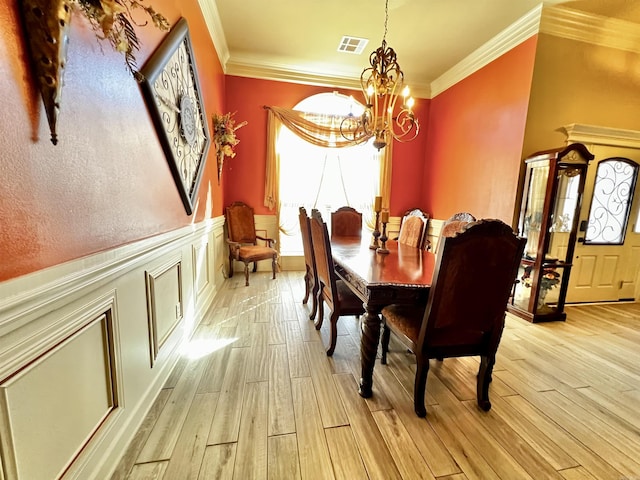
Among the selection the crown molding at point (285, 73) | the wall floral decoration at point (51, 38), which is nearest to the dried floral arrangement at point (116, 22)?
the wall floral decoration at point (51, 38)

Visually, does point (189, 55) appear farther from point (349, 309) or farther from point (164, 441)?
point (164, 441)

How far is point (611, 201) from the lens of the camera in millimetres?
3193

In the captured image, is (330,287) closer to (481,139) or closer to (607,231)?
(481,139)

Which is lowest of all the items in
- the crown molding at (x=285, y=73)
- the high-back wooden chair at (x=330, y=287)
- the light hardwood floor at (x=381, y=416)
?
the light hardwood floor at (x=381, y=416)

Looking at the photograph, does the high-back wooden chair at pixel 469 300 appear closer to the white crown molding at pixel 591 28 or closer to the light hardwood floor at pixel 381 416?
the light hardwood floor at pixel 381 416

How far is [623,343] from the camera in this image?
2393mm

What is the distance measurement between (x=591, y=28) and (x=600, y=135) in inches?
43.6

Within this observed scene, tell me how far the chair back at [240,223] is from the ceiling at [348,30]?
6.41 feet

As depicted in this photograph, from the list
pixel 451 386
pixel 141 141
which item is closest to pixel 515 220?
pixel 451 386

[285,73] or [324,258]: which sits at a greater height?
[285,73]

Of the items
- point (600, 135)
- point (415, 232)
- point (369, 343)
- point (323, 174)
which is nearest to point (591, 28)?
point (600, 135)

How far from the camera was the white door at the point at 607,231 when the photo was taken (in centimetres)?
312

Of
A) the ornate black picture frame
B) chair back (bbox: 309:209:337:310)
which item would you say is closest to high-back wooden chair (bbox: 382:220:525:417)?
chair back (bbox: 309:209:337:310)

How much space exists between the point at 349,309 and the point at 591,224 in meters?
3.26
